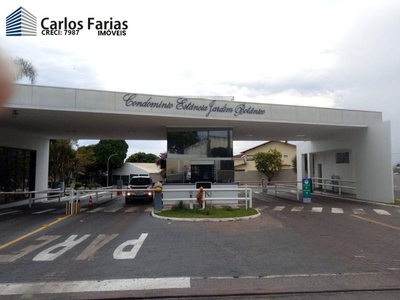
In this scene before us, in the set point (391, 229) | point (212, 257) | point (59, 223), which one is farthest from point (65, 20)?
point (391, 229)

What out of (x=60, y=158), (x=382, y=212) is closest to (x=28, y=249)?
(x=382, y=212)

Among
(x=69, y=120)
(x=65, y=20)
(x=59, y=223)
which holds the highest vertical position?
(x=65, y=20)

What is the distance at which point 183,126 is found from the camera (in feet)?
59.7

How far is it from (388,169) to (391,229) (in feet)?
28.5

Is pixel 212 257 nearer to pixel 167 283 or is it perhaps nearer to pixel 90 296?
pixel 167 283

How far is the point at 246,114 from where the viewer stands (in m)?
17.0

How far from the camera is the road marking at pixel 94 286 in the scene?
5.23 m

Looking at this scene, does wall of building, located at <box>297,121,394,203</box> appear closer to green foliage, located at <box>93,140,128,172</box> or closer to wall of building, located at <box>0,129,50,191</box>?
wall of building, located at <box>0,129,50,191</box>

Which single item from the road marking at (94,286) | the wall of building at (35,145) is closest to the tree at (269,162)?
the wall of building at (35,145)

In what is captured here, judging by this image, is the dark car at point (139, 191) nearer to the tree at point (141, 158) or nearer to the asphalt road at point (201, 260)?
the asphalt road at point (201, 260)

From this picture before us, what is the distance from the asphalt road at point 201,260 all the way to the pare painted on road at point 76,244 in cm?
2

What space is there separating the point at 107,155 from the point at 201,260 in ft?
177

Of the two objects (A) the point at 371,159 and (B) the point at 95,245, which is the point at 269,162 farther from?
(B) the point at 95,245
